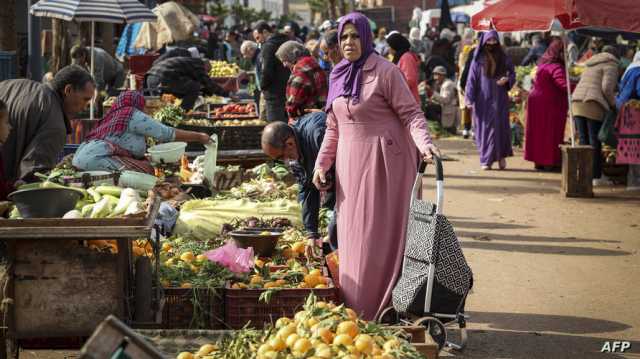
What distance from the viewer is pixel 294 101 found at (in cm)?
998

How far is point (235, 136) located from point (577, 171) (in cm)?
418

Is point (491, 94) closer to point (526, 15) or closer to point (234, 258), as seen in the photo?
point (526, 15)

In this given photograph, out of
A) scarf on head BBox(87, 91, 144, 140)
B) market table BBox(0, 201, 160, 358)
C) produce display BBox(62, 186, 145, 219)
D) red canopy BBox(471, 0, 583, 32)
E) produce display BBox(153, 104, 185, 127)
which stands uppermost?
red canopy BBox(471, 0, 583, 32)

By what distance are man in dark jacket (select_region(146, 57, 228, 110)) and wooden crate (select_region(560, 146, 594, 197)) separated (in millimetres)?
5157

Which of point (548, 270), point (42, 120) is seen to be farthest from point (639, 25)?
point (42, 120)

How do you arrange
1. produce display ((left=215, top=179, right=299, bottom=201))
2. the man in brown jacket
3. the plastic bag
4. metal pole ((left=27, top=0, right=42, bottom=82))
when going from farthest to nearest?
metal pole ((left=27, top=0, right=42, bottom=82)), the man in brown jacket, produce display ((left=215, top=179, right=299, bottom=201)), the plastic bag

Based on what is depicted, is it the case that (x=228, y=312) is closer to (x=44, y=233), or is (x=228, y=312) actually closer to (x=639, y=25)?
(x=44, y=233)

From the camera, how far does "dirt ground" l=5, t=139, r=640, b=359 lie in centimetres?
659

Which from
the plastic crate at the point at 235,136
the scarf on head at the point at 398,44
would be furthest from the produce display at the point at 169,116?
the scarf on head at the point at 398,44

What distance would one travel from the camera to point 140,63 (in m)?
18.5

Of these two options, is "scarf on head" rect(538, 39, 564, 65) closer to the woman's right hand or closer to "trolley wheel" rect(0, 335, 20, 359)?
the woman's right hand

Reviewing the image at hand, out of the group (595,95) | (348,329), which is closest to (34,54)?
(595,95)

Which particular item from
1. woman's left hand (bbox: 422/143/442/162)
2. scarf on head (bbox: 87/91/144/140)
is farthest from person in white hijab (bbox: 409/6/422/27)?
woman's left hand (bbox: 422/143/442/162)

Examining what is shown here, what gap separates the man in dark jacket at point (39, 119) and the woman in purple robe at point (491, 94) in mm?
8520
